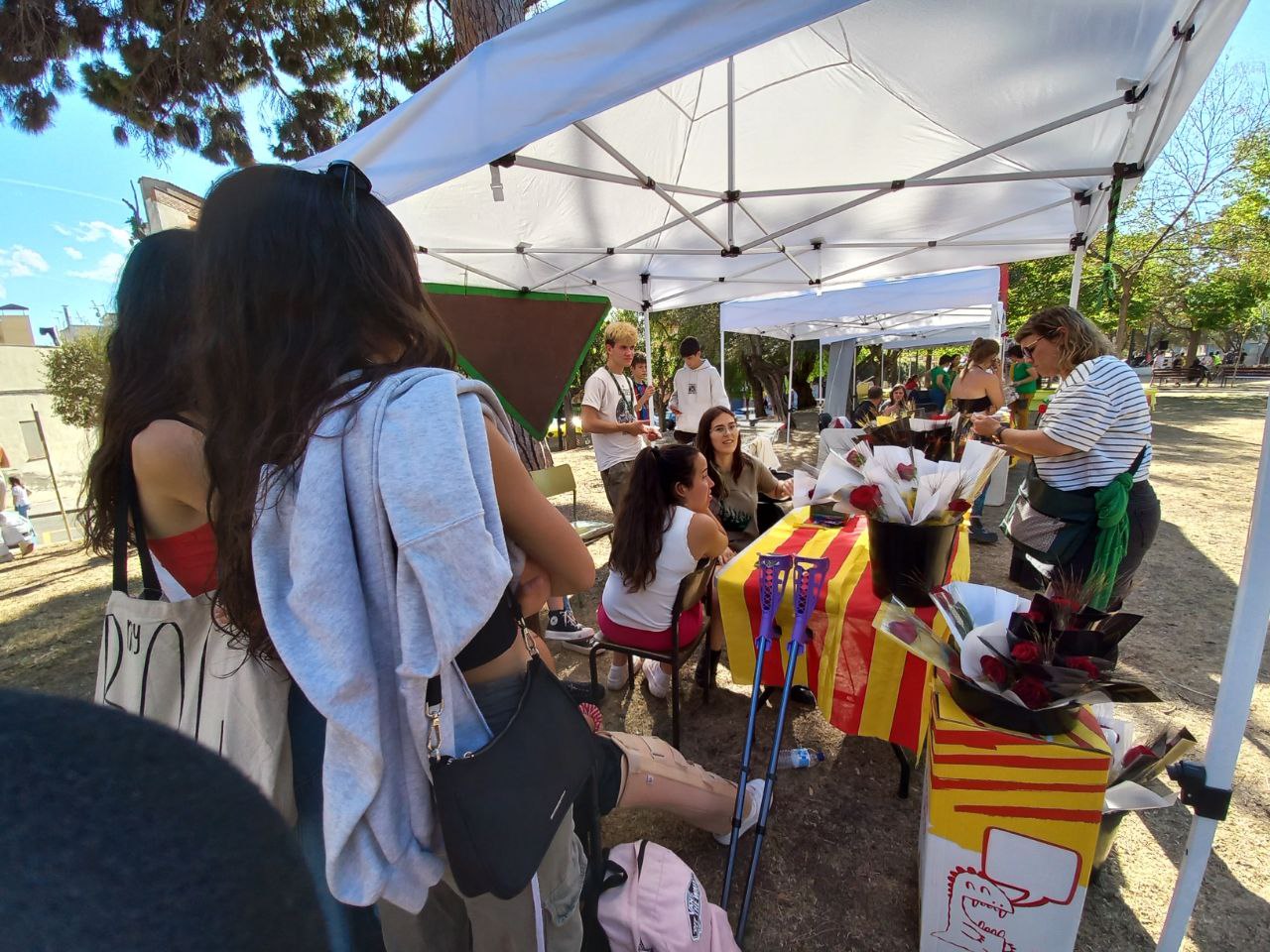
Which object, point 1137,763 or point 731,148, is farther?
point 731,148

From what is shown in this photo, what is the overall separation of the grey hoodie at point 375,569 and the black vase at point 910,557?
1352 mm

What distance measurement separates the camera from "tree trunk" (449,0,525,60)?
363 cm

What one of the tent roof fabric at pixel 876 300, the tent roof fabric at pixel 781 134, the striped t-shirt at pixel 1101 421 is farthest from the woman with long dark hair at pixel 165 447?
the tent roof fabric at pixel 876 300

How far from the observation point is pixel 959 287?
661cm

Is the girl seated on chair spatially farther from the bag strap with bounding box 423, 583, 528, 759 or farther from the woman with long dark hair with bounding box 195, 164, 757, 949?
the bag strap with bounding box 423, 583, 528, 759

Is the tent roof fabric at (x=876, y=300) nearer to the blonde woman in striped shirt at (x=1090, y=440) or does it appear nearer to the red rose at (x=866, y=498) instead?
the blonde woman in striped shirt at (x=1090, y=440)

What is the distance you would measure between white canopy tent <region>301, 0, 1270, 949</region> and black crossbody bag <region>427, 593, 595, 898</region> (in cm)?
136

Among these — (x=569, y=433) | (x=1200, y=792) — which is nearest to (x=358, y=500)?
(x=1200, y=792)

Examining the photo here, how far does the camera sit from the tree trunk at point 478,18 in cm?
363

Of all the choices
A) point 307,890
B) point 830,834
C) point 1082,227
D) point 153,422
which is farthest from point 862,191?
point 307,890

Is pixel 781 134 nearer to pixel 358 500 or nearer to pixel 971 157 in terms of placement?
pixel 971 157

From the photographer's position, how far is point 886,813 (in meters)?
1.99

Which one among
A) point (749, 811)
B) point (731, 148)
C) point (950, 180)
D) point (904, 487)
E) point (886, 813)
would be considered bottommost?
point (886, 813)

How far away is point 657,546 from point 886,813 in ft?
4.15
